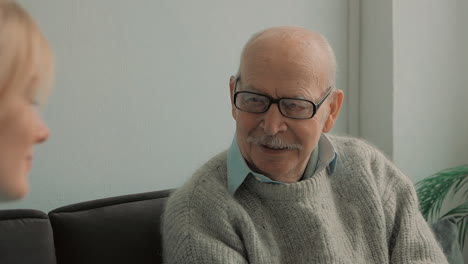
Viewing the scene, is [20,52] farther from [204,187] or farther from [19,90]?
[204,187]

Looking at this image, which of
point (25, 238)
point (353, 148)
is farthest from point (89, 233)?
point (353, 148)

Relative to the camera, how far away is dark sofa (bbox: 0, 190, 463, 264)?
1.51 metres

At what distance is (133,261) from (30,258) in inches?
11.3

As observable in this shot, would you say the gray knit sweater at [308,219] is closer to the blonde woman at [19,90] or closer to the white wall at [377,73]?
the blonde woman at [19,90]

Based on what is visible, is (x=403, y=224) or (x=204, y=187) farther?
(x=403, y=224)

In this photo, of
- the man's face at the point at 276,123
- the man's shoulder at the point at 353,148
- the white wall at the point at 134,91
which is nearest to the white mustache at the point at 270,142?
the man's face at the point at 276,123

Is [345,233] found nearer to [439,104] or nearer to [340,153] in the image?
[340,153]

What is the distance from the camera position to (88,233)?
1623 millimetres

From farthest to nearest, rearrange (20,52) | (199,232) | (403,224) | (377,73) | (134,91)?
(377,73), (134,91), (403,224), (199,232), (20,52)

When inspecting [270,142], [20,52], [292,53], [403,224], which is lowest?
[403,224]

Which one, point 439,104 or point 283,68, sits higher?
point 283,68

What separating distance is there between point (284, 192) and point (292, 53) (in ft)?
1.10

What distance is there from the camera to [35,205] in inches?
68.5

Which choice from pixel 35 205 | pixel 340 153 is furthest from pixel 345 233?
pixel 35 205
